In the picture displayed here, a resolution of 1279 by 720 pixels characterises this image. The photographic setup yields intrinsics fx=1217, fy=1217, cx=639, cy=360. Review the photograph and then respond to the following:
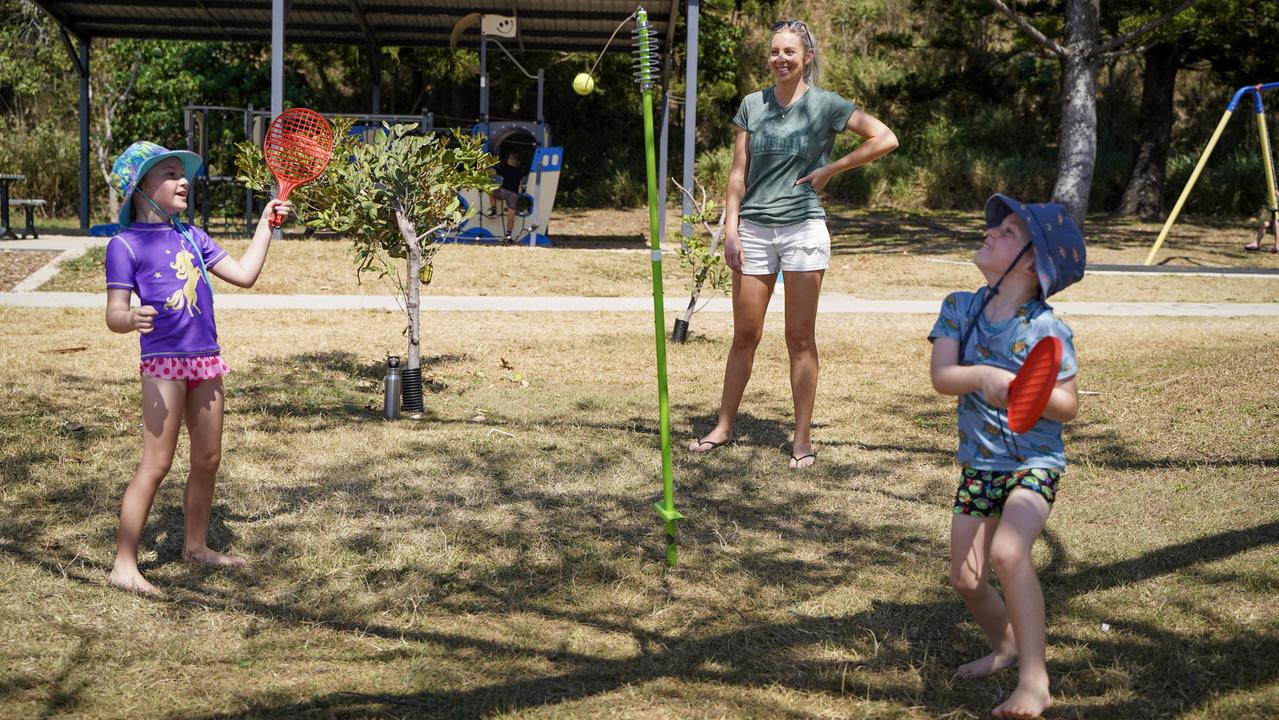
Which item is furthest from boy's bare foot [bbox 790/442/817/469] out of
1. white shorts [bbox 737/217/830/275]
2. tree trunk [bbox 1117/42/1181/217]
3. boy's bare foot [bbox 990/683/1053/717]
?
tree trunk [bbox 1117/42/1181/217]

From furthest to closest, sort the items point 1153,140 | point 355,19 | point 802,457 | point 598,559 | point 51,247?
point 1153,140
point 355,19
point 51,247
point 802,457
point 598,559

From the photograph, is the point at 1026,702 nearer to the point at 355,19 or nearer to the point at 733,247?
the point at 733,247

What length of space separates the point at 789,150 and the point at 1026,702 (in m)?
2.87

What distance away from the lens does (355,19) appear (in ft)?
55.2

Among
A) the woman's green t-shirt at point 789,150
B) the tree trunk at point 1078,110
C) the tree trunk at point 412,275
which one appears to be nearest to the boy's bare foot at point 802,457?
the woman's green t-shirt at point 789,150

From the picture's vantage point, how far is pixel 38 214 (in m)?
19.2

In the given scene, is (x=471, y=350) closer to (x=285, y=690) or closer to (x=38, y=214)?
(x=285, y=690)

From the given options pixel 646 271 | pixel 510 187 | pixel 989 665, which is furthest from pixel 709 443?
pixel 510 187

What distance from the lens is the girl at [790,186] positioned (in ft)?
16.9

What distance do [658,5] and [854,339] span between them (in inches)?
328

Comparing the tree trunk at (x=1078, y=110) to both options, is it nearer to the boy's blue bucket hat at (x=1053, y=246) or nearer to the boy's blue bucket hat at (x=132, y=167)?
the boy's blue bucket hat at (x=1053, y=246)

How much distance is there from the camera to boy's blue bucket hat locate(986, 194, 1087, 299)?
9.55ft

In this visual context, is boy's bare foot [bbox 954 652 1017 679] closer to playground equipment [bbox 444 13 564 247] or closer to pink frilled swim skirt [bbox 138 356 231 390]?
pink frilled swim skirt [bbox 138 356 231 390]

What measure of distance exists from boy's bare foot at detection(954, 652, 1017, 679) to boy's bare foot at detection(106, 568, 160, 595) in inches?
94.7
